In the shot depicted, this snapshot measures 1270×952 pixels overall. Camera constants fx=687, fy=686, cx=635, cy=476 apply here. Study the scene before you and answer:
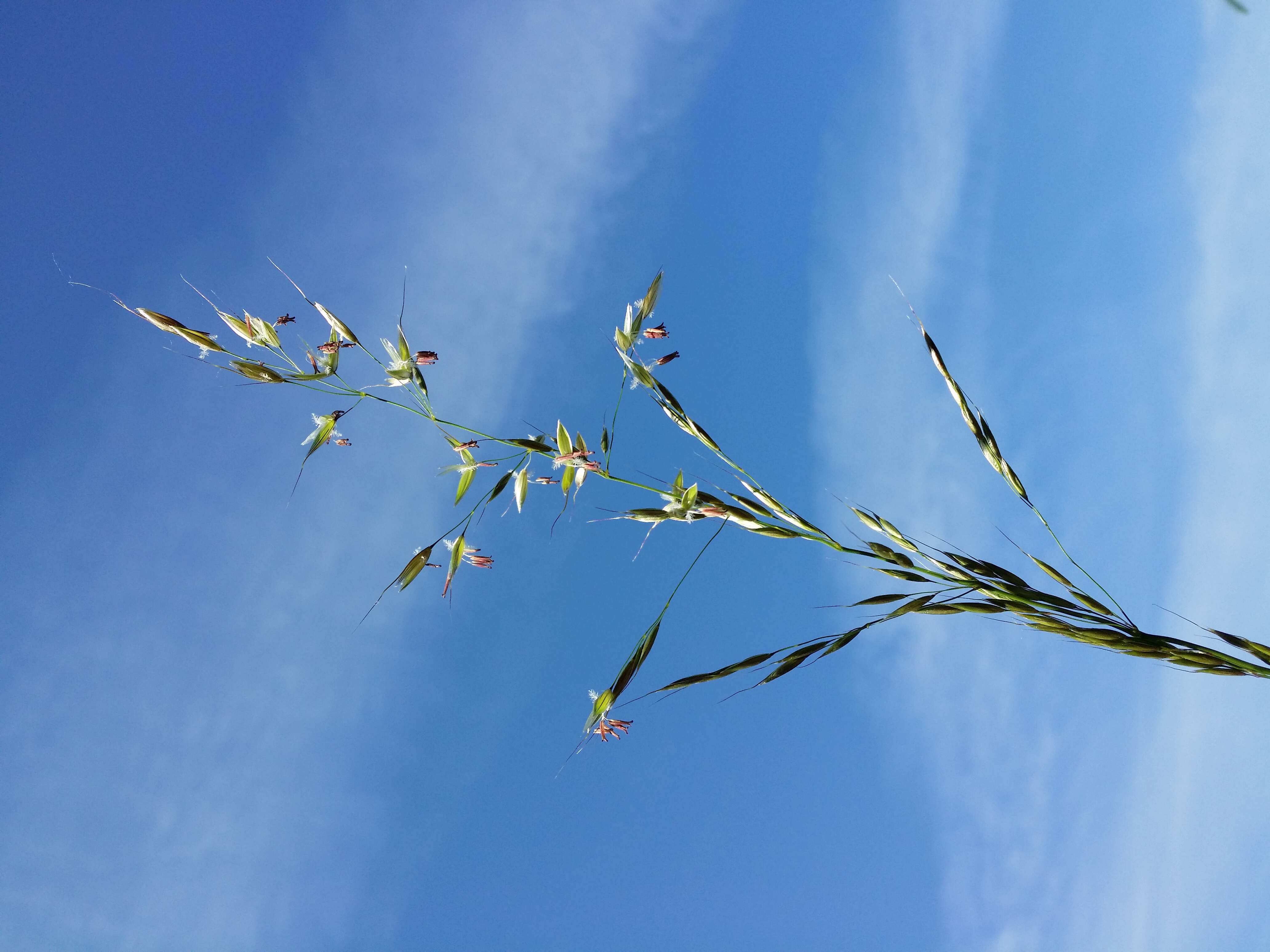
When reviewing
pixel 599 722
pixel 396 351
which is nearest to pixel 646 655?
pixel 599 722

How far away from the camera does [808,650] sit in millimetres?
1442

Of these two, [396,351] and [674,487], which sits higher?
[396,351]

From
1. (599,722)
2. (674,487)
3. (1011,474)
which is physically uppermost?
(1011,474)

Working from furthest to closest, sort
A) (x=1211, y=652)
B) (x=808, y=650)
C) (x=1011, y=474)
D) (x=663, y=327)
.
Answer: (x=663, y=327)
(x=1011, y=474)
(x=808, y=650)
(x=1211, y=652)

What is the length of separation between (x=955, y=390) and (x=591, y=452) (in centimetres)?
86

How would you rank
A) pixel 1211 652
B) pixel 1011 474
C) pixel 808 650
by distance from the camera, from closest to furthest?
pixel 1211 652, pixel 808 650, pixel 1011 474

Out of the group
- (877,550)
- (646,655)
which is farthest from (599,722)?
(877,550)

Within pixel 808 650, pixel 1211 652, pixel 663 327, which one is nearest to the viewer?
pixel 1211 652

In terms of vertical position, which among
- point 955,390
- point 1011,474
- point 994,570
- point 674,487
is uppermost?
point 955,390

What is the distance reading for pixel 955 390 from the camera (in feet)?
5.27

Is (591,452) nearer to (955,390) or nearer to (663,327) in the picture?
(663,327)

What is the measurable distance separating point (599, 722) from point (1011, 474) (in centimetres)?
109

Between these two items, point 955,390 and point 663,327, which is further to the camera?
point 663,327

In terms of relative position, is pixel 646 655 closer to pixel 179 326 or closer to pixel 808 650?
pixel 808 650
